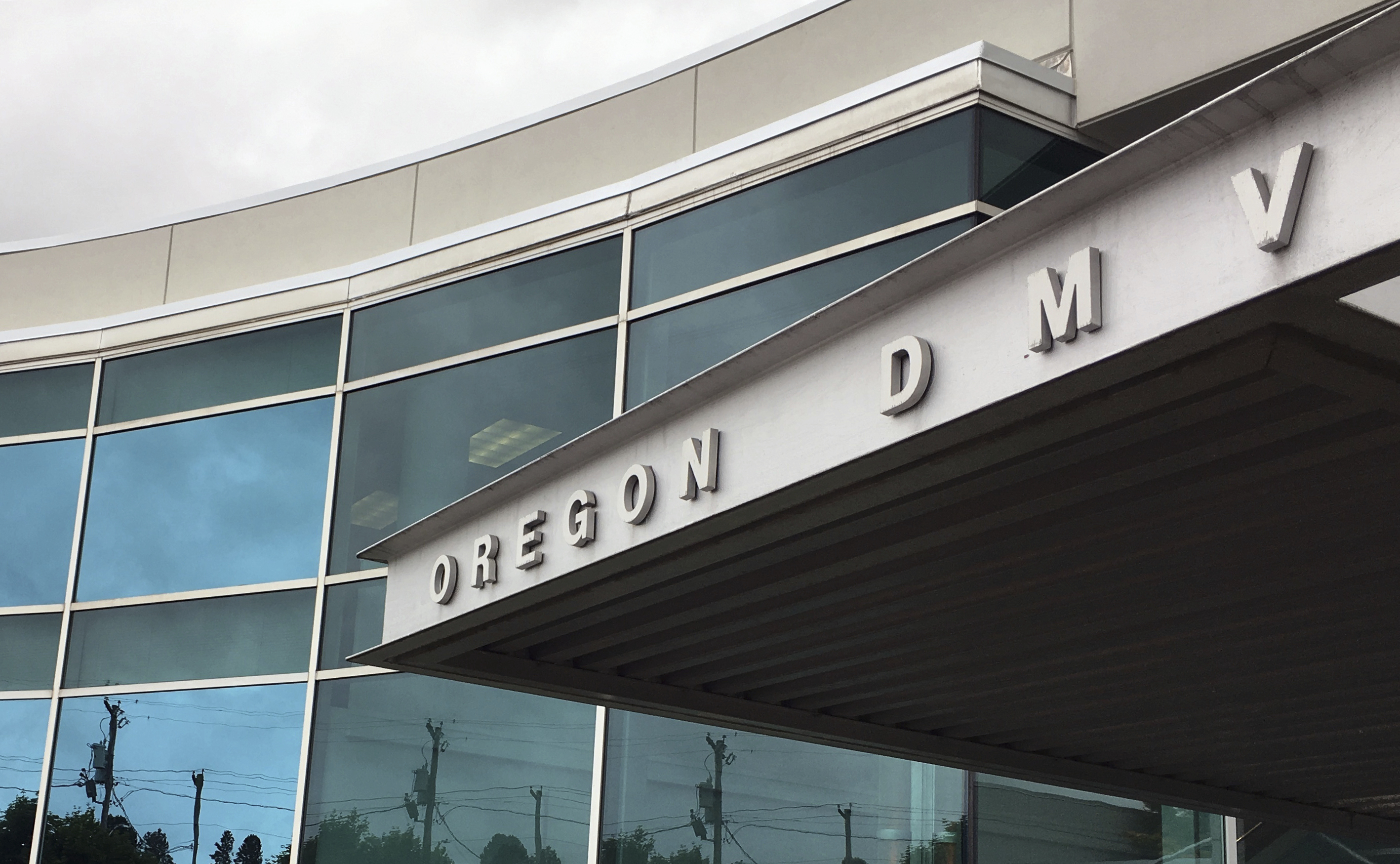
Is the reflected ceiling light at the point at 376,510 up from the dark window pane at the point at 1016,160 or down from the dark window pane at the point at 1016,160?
down

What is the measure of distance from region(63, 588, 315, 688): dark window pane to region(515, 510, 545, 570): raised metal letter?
641 centimetres

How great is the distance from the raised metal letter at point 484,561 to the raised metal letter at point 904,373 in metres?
2.49

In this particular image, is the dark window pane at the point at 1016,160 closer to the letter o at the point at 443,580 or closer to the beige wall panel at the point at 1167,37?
the beige wall panel at the point at 1167,37

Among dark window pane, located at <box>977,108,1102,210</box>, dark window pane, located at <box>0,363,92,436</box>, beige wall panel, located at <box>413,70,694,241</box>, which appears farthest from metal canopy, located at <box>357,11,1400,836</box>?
dark window pane, located at <box>0,363,92,436</box>

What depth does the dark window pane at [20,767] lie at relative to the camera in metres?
13.0

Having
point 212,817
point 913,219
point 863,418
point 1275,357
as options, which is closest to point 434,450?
point 212,817

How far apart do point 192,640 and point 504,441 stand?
11.3ft

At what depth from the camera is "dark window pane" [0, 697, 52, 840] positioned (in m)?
13.0

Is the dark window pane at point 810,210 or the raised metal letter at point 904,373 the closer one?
the raised metal letter at point 904,373

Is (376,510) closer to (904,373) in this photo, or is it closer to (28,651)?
(28,651)

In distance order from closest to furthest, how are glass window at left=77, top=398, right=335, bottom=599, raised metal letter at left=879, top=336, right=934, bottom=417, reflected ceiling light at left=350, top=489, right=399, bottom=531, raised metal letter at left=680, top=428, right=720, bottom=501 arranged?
raised metal letter at left=879, top=336, right=934, bottom=417
raised metal letter at left=680, top=428, right=720, bottom=501
reflected ceiling light at left=350, top=489, right=399, bottom=531
glass window at left=77, top=398, right=335, bottom=599

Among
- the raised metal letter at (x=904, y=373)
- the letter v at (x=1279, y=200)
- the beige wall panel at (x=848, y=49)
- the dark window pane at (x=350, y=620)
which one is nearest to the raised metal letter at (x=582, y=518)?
the raised metal letter at (x=904, y=373)

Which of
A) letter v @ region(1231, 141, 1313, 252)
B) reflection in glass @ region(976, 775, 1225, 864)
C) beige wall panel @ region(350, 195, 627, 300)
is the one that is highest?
beige wall panel @ region(350, 195, 627, 300)

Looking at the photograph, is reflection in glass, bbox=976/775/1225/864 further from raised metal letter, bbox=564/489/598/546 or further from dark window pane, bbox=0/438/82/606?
dark window pane, bbox=0/438/82/606
